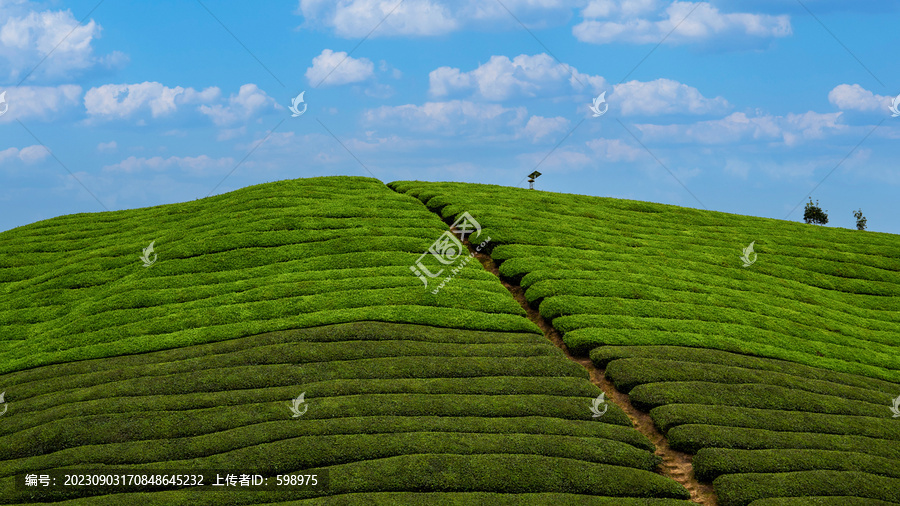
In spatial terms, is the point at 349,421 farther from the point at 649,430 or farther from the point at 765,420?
the point at 765,420

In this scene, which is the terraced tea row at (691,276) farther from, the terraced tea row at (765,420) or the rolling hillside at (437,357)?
the terraced tea row at (765,420)

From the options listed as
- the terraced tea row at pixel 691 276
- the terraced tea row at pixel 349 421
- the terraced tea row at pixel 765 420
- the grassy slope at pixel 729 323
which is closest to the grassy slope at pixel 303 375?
the terraced tea row at pixel 349 421

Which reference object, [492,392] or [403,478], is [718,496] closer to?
[492,392]

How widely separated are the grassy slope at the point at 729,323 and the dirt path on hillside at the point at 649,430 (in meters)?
0.31

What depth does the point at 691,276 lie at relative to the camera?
1272 inches

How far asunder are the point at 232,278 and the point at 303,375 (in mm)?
10209

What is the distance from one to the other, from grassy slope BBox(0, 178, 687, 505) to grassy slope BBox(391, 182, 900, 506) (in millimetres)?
2041

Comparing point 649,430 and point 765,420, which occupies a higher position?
point 649,430

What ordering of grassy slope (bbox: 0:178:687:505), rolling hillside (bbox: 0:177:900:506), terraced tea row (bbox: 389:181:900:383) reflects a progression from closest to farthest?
grassy slope (bbox: 0:178:687:505), rolling hillside (bbox: 0:177:900:506), terraced tea row (bbox: 389:181:900:383)

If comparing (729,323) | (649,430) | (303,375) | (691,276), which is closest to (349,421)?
(303,375)

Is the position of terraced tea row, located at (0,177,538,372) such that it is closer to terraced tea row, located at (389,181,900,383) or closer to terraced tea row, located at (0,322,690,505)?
terraced tea row, located at (0,322,690,505)

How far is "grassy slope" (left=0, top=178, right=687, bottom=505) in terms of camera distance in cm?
1686

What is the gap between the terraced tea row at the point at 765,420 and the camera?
18.0m

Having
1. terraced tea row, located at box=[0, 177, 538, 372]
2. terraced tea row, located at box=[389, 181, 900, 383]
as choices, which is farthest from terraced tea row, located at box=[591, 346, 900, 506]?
terraced tea row, located at box=[0, 177, 538, 372]
